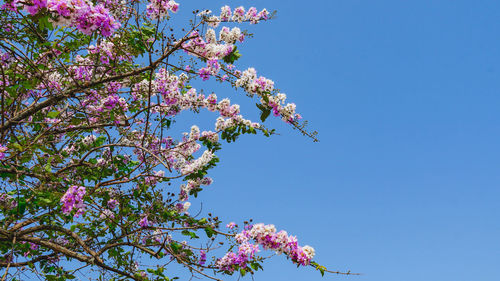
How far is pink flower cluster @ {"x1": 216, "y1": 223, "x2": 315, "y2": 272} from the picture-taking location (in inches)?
167

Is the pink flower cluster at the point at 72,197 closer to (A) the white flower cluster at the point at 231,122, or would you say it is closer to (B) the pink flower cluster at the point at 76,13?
(B) the pink flower cluster at the point at 76,13

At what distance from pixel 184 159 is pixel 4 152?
2.26m

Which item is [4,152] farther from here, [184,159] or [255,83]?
[255,83]

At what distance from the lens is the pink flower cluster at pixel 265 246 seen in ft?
13.9

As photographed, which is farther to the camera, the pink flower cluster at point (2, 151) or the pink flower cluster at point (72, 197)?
the pink flower cluster at point (2, 151)

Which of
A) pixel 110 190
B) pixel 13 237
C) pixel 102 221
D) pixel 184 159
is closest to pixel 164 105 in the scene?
pixel 184 159

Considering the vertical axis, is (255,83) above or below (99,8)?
→ above

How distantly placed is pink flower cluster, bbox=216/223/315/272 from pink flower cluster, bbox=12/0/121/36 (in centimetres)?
240

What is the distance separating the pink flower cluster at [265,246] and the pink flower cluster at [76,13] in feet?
7.87

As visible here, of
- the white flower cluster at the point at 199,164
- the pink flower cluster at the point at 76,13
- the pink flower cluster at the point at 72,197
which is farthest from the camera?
the white flower cluster at the point at 199,164

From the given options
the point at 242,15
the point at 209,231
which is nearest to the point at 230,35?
the point at 242,15

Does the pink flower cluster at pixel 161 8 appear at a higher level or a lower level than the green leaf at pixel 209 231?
higher

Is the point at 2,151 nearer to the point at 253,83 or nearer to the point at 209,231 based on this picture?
the point at 209,231

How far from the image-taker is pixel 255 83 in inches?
187
